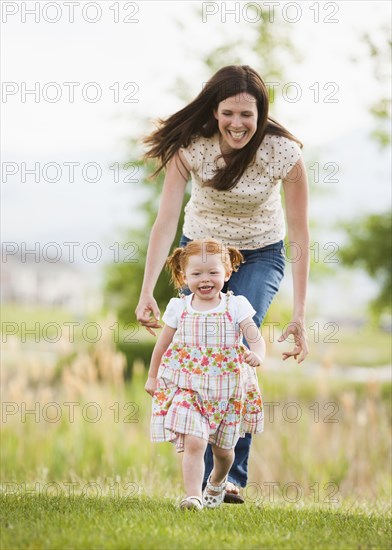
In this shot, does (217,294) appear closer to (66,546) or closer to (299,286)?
(299,286)

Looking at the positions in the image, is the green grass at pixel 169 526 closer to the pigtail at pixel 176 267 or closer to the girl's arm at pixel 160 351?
the girl's arm at pixel 160 351

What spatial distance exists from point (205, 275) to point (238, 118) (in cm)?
78

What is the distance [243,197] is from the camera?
4.55 meters

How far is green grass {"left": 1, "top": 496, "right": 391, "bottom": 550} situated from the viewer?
11.0 feet

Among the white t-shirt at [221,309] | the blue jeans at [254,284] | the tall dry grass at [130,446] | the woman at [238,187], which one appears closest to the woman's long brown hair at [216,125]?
the woman at [238,187]

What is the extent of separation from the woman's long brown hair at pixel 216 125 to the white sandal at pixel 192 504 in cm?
149

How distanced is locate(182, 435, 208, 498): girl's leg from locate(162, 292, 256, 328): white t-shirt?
0.53m

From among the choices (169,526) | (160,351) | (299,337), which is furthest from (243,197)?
(169,526)

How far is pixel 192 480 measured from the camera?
4031mm

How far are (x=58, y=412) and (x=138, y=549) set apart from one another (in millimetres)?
6489

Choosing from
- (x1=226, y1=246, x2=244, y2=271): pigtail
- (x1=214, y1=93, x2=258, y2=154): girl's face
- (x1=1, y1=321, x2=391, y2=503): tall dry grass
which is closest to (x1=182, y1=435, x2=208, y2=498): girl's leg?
(x1=226, y1=246, x2=244, y2=271): pigtail

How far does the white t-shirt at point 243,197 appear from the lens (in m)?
4.54

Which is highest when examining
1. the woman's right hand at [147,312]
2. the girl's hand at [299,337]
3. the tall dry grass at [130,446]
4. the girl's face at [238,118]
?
the girl's face at [238,118]

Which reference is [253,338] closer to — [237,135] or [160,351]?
[160,351]
